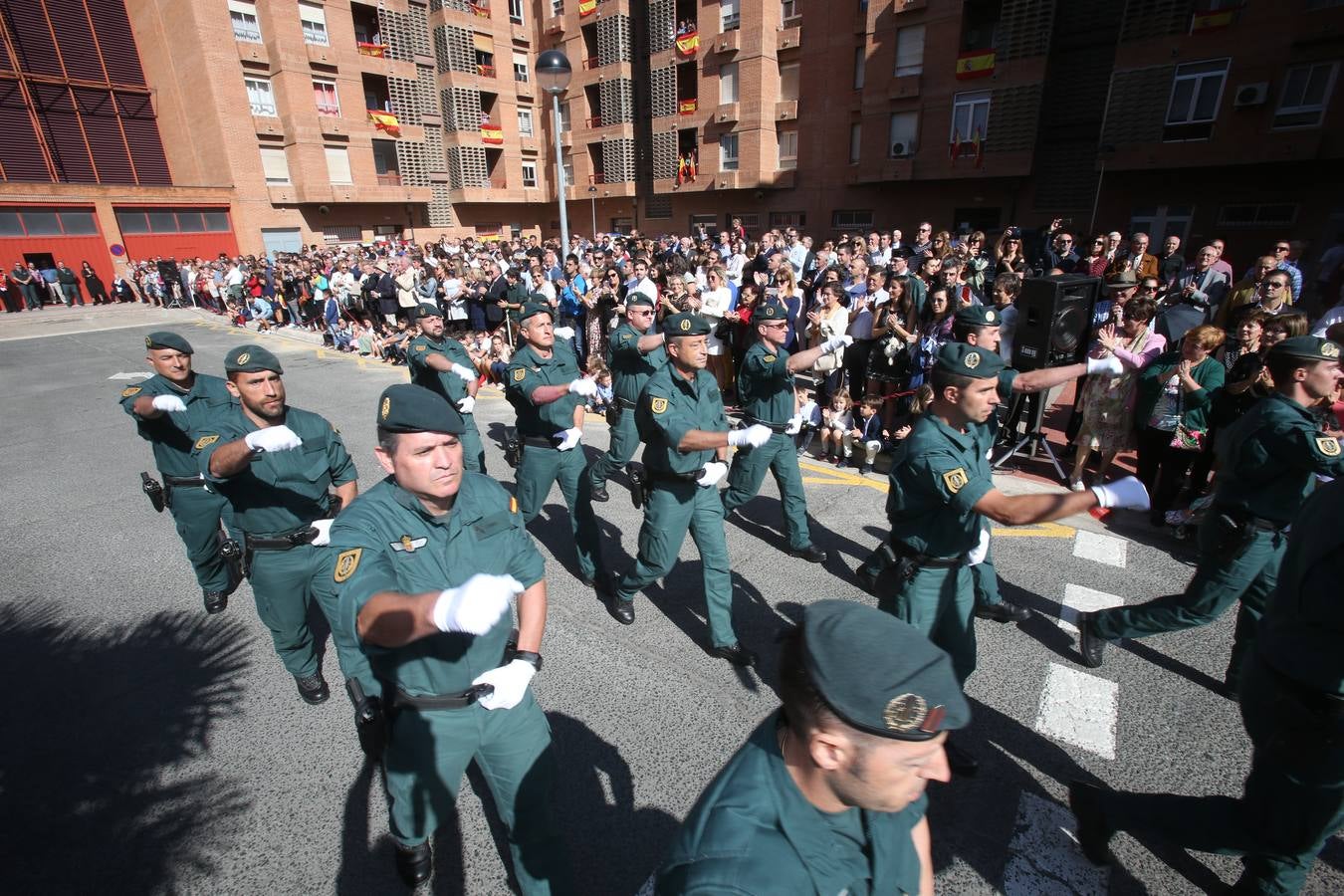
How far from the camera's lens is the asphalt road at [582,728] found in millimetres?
2797

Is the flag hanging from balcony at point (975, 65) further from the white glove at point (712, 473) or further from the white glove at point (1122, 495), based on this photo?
the white glove at point (1122, 495)

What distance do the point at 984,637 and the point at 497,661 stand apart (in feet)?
10.7

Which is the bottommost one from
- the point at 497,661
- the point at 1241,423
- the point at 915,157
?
the point at 497,661

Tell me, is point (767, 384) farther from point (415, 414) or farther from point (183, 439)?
point (183, 439)

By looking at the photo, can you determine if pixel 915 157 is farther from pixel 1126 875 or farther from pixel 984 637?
pixel 1126 875

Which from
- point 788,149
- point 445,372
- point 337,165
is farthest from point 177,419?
point 337,165

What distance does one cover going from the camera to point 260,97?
30.0 meters

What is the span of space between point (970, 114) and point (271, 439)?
958 inches

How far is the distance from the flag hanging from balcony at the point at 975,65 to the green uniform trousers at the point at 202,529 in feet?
79.6

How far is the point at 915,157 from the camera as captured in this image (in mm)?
22453

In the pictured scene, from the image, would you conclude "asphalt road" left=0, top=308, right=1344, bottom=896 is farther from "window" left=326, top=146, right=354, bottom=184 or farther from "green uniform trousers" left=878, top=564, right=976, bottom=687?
"window" left=326, top=146, right=354, bottom=184

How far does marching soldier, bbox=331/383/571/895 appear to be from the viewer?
214cm

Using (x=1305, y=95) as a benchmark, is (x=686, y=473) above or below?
below

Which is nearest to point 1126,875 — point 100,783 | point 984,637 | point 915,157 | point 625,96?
point 984,637
